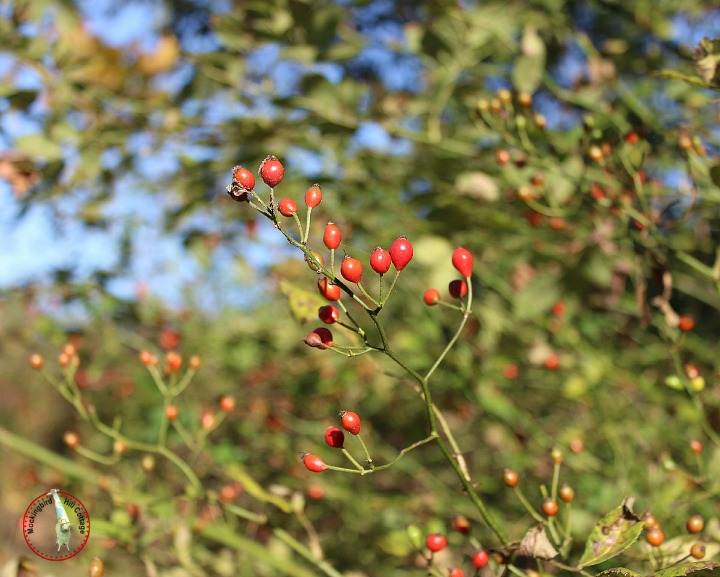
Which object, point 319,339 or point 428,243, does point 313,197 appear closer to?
point 319,339

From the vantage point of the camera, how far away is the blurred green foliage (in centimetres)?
146

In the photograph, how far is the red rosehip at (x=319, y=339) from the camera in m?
0.78

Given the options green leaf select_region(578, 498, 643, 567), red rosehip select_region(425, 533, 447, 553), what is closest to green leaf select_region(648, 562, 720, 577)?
green leaf select_region(578, 498, 643, 567)

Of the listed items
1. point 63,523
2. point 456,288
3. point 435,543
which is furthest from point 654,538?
point 63,523

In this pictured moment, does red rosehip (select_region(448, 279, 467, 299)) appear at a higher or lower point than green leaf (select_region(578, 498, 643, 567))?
higher

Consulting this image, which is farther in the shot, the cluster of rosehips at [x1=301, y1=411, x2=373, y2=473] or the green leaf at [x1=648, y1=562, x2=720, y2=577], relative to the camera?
the cluster of rosehips at [x1=301, y1=411, x2=373, y2=473]

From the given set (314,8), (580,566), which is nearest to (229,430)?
(314,8)

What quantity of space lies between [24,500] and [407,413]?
1.80 m

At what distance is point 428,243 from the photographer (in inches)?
69.1

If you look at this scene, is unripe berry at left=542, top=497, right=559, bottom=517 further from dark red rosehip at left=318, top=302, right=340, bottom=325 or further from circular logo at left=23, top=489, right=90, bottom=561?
circular logo at left=23, top=489, right=90, bottom=561

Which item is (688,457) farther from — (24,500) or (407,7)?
(24,500)

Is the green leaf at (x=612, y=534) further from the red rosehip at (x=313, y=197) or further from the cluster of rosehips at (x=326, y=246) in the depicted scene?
the red rosehip at (x=313, y=197)

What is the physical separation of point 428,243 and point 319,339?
100 cm

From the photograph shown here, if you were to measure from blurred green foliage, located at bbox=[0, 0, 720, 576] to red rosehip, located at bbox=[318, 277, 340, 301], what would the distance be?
0.81 ft
